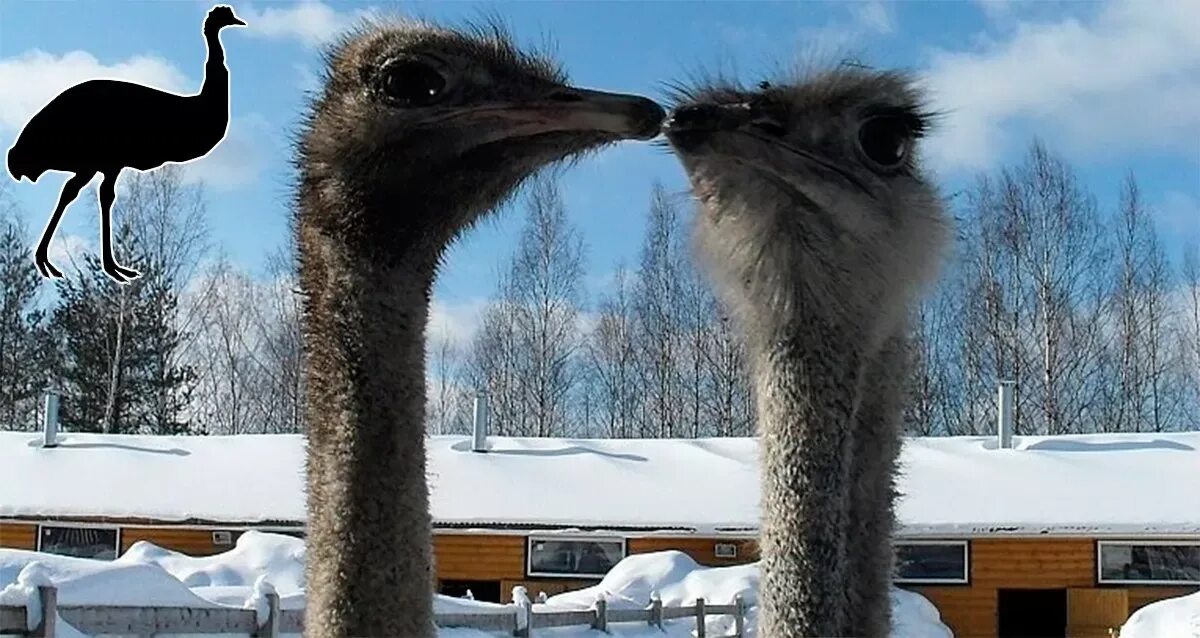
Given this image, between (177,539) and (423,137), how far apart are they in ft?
46.6

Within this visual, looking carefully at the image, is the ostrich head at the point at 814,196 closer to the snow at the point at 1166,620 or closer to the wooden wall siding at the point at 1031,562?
the snow at the point at 1166,620

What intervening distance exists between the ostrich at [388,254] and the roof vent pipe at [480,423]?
13.9m

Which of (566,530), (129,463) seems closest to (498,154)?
(566,530)

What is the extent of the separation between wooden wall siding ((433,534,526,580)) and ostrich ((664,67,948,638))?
1256cm

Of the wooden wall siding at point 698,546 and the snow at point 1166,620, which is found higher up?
the wooden wall siding at point 698,546

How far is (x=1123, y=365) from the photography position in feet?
66.9

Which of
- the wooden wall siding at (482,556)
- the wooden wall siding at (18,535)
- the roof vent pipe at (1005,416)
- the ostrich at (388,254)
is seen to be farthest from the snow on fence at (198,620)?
the wooden wall siding at (18,535)

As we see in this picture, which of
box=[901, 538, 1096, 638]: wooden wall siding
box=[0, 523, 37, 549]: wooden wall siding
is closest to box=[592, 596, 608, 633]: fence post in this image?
box=[901, 538, 1096, 638]: wooden wall siding

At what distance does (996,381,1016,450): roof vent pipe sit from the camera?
15852mm

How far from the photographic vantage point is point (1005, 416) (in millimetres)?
16109

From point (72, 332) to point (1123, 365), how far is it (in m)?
14.7

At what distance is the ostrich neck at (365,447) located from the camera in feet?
8.54

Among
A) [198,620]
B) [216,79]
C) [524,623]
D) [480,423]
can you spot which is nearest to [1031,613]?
[480,423]

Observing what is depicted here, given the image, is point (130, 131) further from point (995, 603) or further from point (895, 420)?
point (995, 603)
